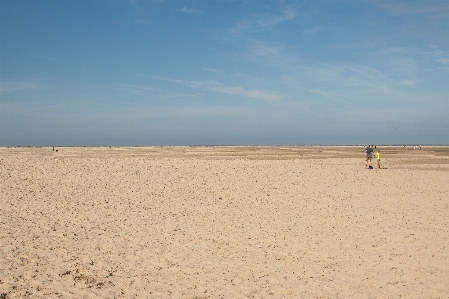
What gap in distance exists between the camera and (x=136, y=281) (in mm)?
8258

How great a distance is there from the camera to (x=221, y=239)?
461 inches

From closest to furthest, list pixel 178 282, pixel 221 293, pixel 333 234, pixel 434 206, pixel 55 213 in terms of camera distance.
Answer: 1. pixel 221 293
2. pixel 178 282
3. pixel 333 234
4. pixel 55 213
5. pixel 434 206

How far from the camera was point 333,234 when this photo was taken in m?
12.2

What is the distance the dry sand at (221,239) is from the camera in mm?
8016

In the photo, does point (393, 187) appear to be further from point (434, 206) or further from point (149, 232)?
point (149, 232)

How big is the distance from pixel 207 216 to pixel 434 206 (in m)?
10.3

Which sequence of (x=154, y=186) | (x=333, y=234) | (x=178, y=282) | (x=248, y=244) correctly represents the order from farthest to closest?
(x=154, y=186), (x=333, y=234), (x=248, y=244), (x=178, y=282)

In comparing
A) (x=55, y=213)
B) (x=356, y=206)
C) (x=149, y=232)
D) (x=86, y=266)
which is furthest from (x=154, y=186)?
(x=86, y=266)

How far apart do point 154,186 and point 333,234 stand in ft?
40.1

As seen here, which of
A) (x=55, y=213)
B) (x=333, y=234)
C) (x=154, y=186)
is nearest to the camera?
(x=333, y=234)

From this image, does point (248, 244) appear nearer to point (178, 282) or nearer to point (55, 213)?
point (178, 282)

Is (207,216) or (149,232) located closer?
(149,232)

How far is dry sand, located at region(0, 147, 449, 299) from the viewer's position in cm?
802

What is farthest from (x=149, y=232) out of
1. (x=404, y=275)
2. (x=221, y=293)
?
(x=404, y=275)
